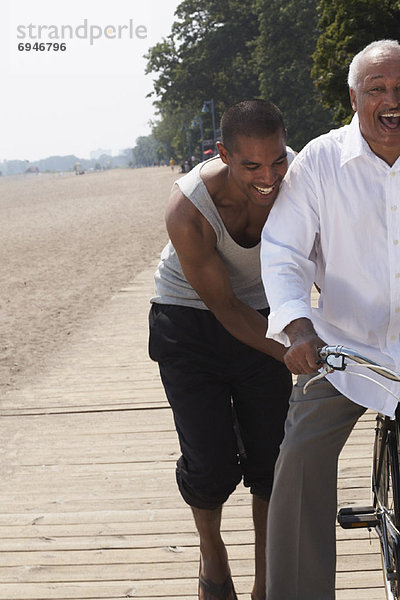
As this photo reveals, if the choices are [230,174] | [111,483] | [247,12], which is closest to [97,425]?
[111,483]

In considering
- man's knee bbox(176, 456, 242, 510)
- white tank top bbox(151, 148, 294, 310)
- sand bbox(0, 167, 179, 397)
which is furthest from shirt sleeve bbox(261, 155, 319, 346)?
sand bbox(0, 167, 179, 397)

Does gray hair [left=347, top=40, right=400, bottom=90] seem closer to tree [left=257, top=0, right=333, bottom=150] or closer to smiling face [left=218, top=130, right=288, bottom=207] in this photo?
smiling face [left=218, top=130, right=288, bottom=207]

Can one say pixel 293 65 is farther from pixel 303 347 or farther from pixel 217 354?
pixel 303 347

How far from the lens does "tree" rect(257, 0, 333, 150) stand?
50594mm

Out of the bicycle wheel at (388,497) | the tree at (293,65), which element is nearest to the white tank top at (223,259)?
the bicycle wheel at (388,497)

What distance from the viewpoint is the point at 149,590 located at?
144 inches

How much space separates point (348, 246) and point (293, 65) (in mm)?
49949

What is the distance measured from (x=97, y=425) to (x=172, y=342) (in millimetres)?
2774

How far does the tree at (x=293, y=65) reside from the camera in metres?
50.6

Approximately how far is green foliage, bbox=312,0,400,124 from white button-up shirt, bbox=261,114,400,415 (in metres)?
20.7

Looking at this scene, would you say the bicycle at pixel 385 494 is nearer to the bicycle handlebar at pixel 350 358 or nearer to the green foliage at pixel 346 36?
the bicycle handlebar at pixel 350 358

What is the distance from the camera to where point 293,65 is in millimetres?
50812

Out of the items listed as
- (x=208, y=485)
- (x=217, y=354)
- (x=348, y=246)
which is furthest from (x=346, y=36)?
(x=348, y=246)

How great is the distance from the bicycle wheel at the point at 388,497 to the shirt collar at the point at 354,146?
0.76 m
